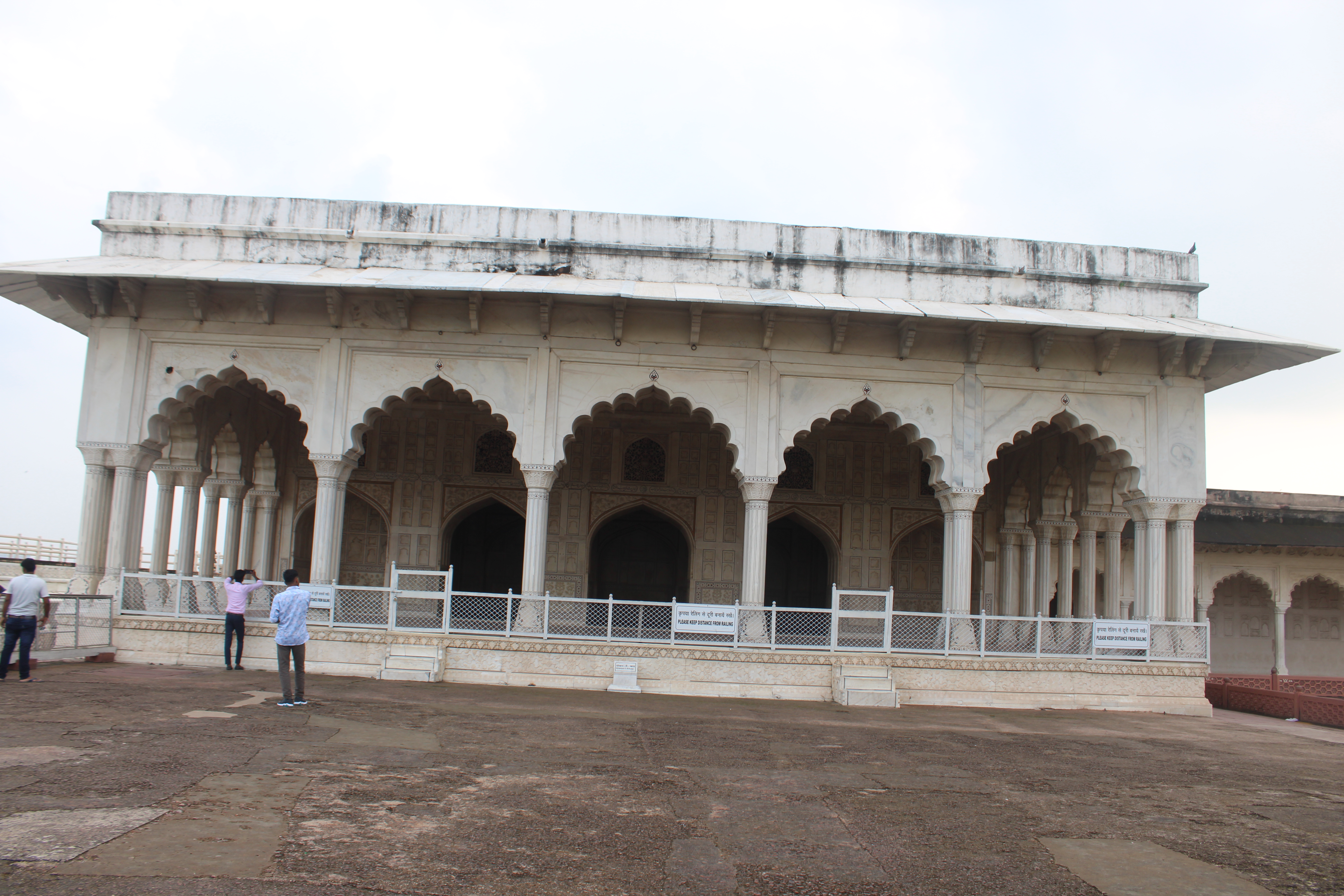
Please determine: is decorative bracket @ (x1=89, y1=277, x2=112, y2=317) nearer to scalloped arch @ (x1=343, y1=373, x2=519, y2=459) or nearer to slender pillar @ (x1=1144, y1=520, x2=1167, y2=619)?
scalloped arch @ (x1=343, y1=373, x2=519, y2=459)

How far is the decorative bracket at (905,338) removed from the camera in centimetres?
1191

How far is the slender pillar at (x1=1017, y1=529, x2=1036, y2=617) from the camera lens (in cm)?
1570

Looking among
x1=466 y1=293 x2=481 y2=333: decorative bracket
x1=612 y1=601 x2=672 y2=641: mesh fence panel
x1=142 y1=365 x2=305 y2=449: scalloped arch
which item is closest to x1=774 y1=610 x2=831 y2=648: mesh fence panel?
x1=612 y1=601 x2=672 y2=641: mesh fence panel

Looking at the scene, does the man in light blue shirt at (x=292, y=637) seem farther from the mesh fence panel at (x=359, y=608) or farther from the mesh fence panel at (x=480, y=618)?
the mesh fence panel at (x=480, y=618)

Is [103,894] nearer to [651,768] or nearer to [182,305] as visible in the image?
[651,768]

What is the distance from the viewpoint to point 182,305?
39.8ft

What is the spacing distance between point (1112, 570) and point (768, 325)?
7.41 metres

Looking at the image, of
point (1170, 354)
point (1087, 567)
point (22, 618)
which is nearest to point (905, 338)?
point (1170, 354)

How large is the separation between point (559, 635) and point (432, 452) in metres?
5.88

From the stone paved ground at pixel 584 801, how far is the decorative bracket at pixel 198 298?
499 cm

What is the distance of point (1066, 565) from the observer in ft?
51.9

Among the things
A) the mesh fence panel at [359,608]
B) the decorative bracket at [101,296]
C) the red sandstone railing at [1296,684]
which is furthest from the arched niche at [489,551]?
the red sandstone railing at [1296,684]

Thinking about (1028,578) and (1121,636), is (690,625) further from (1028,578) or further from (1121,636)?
(1028,578)

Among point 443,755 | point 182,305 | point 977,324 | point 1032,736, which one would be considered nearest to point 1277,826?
point 1032,736
